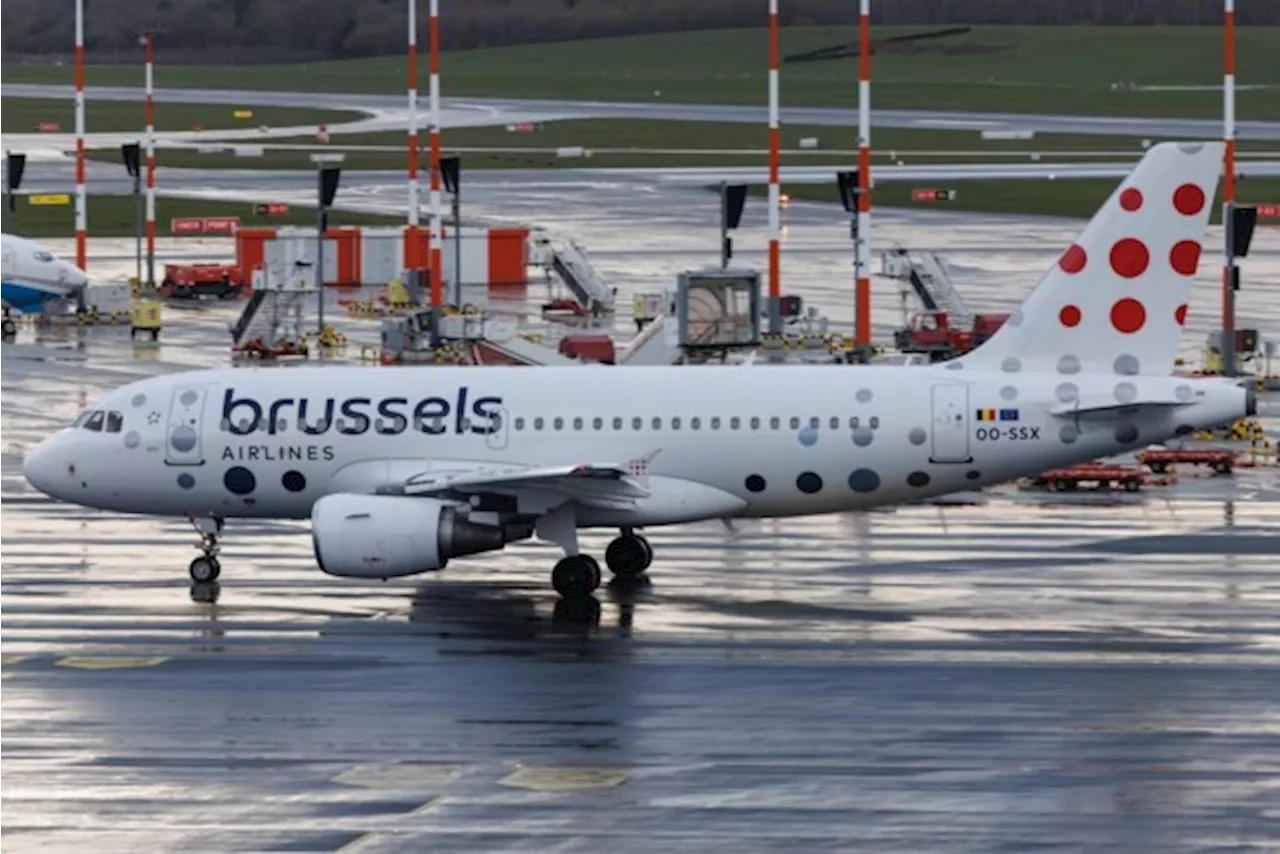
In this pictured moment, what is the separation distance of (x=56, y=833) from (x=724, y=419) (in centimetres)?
1777

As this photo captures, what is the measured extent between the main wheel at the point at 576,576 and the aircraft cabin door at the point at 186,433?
264 inches

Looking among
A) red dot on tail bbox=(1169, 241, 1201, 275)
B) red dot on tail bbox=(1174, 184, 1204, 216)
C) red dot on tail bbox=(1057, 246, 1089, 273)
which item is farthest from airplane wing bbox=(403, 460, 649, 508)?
red dot on tail bbox=(1174, 184, 1204, 216)

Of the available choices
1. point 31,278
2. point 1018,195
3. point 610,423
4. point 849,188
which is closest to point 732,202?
point 849,188

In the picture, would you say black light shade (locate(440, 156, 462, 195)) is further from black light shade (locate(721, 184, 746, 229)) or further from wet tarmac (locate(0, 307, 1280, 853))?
wet tarmac (locate(0, 307, 1280, 853))

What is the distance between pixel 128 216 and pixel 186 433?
289 ft

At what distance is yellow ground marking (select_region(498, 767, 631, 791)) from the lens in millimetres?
30859

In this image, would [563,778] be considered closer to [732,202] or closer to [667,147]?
[732,202]

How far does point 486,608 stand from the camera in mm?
42875

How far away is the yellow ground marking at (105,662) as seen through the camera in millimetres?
37906

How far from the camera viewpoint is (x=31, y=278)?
91312 mm

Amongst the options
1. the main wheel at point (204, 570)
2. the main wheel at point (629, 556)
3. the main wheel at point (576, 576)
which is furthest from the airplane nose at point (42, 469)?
the main wheel at point (629, 556)

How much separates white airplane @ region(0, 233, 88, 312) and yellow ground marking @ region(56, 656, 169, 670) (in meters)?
54.7

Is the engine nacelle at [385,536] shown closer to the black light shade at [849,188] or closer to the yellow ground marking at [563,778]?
the yellow ground marking at [563,778]

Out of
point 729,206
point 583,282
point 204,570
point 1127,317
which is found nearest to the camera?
point 1127,317
